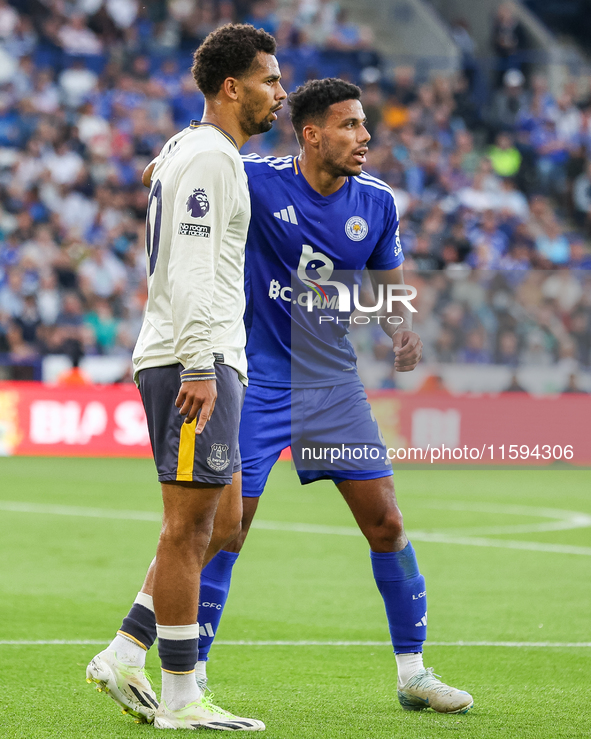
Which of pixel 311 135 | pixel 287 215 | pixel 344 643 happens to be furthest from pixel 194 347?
pixel 344 643

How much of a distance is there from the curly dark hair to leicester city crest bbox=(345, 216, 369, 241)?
0.91 m

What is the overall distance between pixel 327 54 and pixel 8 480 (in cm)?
1169

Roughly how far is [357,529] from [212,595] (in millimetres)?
5300

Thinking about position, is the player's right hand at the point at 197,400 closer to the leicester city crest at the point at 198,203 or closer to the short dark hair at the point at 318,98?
the leicester city crest at the point at 198,203

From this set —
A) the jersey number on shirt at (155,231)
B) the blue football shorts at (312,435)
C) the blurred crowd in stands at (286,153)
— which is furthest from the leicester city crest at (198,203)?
the blurred crowd in stands at (286,153)

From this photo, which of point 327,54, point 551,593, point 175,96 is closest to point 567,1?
point 327,54

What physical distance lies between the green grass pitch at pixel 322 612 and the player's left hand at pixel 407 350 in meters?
1.30

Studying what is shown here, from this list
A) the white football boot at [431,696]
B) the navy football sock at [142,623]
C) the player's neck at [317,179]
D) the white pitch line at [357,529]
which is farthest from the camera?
the white pitch line at [357,529]

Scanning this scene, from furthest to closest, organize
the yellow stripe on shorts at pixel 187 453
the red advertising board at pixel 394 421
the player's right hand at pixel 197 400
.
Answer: the red advertising board at pixel 394 421 < the yellow stripe on shorts at pixel 187 453 < the player's right hand at pixel 197 400

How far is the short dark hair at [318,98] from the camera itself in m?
4.58

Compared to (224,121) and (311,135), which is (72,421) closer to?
(311,135)

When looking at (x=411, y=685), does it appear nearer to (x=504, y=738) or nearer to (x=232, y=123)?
(x=504, y=738)

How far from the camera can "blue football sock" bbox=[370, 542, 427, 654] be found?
437 centimetres

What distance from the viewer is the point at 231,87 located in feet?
12.6
